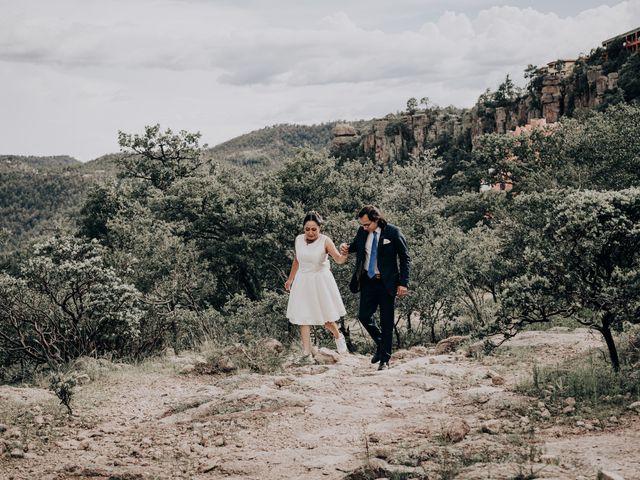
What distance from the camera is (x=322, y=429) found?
514 cm

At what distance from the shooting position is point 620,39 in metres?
66.2

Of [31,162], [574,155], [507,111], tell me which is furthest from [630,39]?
[31,162]

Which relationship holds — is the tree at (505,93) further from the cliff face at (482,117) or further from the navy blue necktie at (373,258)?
the navy blue necktie at (373,258)

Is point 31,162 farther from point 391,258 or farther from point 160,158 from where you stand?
point 391,258

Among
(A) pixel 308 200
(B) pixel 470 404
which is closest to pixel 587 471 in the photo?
(B) pixel 470 404

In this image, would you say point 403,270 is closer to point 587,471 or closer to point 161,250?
point 587,471

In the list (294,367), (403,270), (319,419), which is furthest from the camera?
(294,367)

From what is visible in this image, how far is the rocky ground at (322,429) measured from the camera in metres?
4.18

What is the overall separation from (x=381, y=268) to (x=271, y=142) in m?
111

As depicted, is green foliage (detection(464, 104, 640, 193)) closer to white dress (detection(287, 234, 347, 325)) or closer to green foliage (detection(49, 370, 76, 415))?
white dress (detection(287, 234, 347, 325))

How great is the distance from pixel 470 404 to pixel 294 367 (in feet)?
8.34

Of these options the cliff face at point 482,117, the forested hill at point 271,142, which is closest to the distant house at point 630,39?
the cliff face at point 482,117

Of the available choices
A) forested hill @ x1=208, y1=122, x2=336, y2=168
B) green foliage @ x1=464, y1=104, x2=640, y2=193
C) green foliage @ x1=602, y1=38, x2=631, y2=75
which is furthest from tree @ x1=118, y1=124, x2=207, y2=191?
forested hill @ x1=208, y1=122, x2=336, y2=168

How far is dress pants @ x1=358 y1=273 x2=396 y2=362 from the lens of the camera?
279 inches
